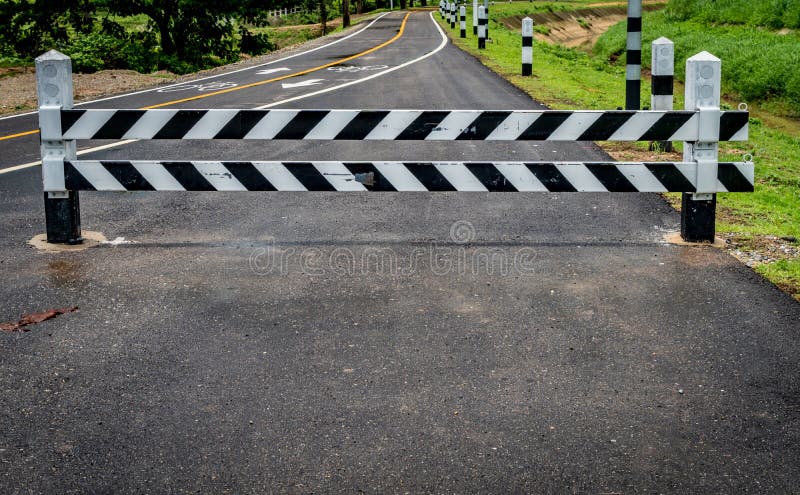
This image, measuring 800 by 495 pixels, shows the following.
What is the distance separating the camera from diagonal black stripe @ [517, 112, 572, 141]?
251 inches

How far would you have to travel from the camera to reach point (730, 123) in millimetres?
6449

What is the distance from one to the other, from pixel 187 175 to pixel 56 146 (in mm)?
935

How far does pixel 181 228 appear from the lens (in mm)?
7254

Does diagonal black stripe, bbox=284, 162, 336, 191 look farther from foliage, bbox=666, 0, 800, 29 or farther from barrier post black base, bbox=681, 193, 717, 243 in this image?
foliage, bbox=666, 0, 800, 29

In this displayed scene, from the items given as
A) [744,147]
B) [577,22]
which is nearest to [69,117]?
[744,147]

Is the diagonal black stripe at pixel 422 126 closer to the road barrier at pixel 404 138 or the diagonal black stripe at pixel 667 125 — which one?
the road barrier at pixel 404 138

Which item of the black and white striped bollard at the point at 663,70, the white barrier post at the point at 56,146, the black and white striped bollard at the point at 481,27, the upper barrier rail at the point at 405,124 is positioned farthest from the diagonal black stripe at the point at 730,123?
the black and white striped bollard at the point at 481,27

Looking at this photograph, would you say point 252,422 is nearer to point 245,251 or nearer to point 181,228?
point 245,251

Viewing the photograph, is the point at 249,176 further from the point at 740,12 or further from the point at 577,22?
the point at 577,22

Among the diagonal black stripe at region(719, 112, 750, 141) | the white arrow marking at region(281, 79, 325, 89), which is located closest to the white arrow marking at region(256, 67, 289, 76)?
the white arrow marking at region(281, 79, 325, 89)

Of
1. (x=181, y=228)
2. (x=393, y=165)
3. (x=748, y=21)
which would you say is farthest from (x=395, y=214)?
(x=748, y=21)

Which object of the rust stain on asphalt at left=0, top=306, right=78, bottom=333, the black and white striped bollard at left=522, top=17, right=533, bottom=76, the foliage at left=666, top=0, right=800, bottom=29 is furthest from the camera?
the foliage at left=666, top=0, right=800, bottom=29

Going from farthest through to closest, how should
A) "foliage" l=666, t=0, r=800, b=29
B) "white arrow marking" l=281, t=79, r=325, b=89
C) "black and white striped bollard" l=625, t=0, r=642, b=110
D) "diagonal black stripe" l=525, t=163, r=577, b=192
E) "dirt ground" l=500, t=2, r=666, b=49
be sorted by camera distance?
"dirt ground" l=500, t=2, r=666, b=49 < "foliage" l=666, t=0, r=800, b=29 < "white arrow marking" l=281, t=79, r=325, b=89 < "black and white striped bollard" l=625, t=0, r=642, b=110 < "diagonal black stripe" l=525, t=163, r=577, b=192

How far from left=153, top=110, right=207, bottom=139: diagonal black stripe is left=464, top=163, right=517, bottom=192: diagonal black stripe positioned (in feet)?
6.18
